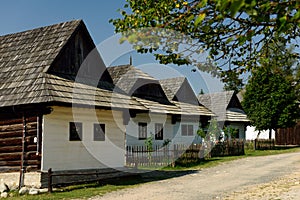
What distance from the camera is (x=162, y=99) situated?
27.7m

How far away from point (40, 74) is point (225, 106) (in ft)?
86.5

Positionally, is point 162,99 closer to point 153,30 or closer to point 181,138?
point 181,138

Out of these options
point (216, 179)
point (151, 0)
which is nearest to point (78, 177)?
point (216, 179)

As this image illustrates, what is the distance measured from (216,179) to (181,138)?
45.4 feet

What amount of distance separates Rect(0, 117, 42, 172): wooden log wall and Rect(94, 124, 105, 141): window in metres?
2.66

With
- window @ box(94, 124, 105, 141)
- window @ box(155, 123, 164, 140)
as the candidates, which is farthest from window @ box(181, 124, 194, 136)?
window @ box(94, 124, 105, 141)

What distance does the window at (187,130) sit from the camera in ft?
95.5

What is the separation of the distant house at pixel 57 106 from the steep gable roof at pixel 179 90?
13249mm

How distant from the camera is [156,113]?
25359 millimetres

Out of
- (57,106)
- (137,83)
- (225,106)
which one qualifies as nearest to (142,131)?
(137,83)

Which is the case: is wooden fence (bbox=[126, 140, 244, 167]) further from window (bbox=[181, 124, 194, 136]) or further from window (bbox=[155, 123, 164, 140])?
window (bbox=[181, 124, 194, 136])

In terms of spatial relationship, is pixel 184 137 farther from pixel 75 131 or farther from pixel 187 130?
pixel 75 131

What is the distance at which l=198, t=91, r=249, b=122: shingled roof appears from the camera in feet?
121

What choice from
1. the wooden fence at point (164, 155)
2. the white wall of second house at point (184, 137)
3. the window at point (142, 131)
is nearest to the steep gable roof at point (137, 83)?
the white wall of second house at point (184, 137)
